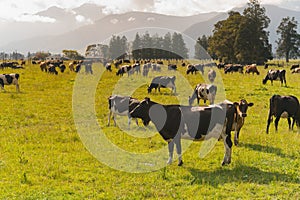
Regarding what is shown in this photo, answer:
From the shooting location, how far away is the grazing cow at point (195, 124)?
9.94m

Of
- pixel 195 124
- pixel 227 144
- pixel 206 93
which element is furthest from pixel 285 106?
pixel 206 93

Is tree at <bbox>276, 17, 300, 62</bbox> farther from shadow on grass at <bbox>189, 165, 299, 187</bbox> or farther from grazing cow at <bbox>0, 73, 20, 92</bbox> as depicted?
shadow on grass at <bbox>189, 165, 299, 187</bbox>

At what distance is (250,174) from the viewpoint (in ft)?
30.3

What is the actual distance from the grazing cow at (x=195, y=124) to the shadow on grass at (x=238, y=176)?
627 millimetres

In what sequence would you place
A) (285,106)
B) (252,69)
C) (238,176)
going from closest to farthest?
(238,176)
(285,106)
(252,69)

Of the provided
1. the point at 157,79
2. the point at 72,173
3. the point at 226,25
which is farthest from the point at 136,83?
the point at 226,25

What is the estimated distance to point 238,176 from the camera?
903 cm

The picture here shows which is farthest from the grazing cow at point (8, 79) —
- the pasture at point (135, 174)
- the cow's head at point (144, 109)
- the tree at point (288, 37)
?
the tree at point (288, 37)

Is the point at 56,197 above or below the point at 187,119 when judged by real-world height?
below

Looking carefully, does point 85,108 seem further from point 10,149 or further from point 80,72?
point 80,72

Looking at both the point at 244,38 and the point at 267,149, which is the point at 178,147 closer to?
the point at 267,149

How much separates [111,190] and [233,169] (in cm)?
353

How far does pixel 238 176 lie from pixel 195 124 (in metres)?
1.92

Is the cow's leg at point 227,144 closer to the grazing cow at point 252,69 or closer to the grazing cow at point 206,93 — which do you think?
the grazing cow at point 206,93
